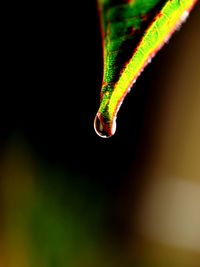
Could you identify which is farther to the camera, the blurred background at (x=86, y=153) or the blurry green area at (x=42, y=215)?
the blurry green area at (x=42, y=215)

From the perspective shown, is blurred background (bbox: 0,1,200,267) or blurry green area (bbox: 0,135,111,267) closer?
blurred background (bbox: 0,1,200,267)

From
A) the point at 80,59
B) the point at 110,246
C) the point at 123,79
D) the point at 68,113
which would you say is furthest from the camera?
the point at 110,246

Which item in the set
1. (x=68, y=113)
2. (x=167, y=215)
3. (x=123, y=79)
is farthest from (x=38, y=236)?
(x=123, y=79)

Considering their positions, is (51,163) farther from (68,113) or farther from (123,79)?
(123,79)

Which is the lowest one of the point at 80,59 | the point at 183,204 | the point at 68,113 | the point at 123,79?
the point at 183,204

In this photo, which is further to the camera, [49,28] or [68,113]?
[68,113]

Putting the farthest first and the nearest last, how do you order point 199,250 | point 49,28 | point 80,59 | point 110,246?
point 199,250, point 110,246, point 80,59, point 49,28

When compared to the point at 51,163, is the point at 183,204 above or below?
below

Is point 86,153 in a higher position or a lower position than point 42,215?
higher
